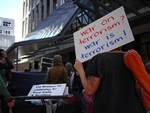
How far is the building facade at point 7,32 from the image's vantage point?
81.9 metres

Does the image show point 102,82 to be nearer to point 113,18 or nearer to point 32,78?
point 113,18

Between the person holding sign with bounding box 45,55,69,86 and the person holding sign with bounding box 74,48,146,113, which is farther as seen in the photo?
the person holding sign with bounding box 45,55,69,86

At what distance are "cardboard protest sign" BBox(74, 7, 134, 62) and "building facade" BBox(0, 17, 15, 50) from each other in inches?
3176

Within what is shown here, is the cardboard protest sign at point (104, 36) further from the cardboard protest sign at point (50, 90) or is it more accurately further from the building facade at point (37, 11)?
the building facade at point (37, 11)

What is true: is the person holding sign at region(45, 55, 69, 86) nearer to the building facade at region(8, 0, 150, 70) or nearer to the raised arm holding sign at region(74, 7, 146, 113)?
the raised arm holding sign at region(74, 7, 146, 113)

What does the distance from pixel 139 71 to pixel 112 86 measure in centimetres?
25

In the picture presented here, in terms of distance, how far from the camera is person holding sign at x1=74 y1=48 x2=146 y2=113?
200cm

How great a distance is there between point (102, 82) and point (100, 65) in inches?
5.7

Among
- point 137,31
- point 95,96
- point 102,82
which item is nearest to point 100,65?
point 102,82

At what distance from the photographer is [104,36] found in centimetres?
234

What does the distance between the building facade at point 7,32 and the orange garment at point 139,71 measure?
266 ft

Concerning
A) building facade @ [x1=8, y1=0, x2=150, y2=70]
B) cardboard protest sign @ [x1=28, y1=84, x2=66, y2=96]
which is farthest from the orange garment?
building facade @ [x1=8, y1=0, x2=150, y2=70]

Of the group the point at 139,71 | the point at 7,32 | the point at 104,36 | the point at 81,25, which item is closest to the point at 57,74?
the point at 104,36

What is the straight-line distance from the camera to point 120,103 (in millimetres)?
2006
